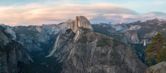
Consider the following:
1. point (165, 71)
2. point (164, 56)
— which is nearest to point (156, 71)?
point (165, 71)

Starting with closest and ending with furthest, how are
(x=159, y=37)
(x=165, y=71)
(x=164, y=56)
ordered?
(x=165, y=71)
(x=164, y=56)
(x=159, y=37)

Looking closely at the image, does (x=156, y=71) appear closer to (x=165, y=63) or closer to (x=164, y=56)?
(x=165, y=63)

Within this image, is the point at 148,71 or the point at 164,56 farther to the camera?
the point at 164,56

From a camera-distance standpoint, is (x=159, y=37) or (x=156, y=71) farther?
(x=159, y=37)

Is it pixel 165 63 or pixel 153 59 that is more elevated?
pixel 165 63

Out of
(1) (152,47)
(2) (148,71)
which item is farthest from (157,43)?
(2) (148,71)

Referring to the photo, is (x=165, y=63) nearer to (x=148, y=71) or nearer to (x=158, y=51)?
(x=148, y=71)

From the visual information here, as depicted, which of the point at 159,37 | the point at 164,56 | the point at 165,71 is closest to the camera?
the point at 165,71

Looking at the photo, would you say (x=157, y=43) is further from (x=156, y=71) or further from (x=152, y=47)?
(x=156, y=71)

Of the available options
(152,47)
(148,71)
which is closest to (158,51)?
(152,47)
